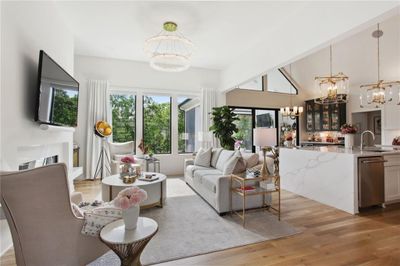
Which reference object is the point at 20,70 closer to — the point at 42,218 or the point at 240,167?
the point at 42,218

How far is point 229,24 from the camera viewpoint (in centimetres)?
414

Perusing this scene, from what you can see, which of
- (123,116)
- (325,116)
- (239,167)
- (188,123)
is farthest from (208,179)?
(325,116)

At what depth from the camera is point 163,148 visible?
660cm

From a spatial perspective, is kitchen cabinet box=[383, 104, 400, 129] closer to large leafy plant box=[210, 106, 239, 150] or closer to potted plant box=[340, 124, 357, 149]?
potted plant box=[340, 124, 357, 149]

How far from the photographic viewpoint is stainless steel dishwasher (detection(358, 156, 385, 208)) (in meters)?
3.34

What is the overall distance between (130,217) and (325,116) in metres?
8.13

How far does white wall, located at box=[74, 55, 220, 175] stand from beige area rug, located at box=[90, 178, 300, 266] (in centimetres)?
323

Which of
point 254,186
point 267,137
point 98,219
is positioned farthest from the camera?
point 254,186

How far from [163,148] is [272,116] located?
4465 mm

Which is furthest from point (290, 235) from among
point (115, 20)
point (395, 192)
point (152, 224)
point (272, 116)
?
point (272, 116)

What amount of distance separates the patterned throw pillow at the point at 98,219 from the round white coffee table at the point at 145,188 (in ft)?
4.68

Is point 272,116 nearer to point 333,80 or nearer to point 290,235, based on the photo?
point 333,80

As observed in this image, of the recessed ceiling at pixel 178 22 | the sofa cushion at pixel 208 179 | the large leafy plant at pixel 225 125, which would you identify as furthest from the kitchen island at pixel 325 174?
the recessed ceiling at pixel 178 22

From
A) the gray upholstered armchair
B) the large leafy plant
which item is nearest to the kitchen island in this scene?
the large leafy plant
